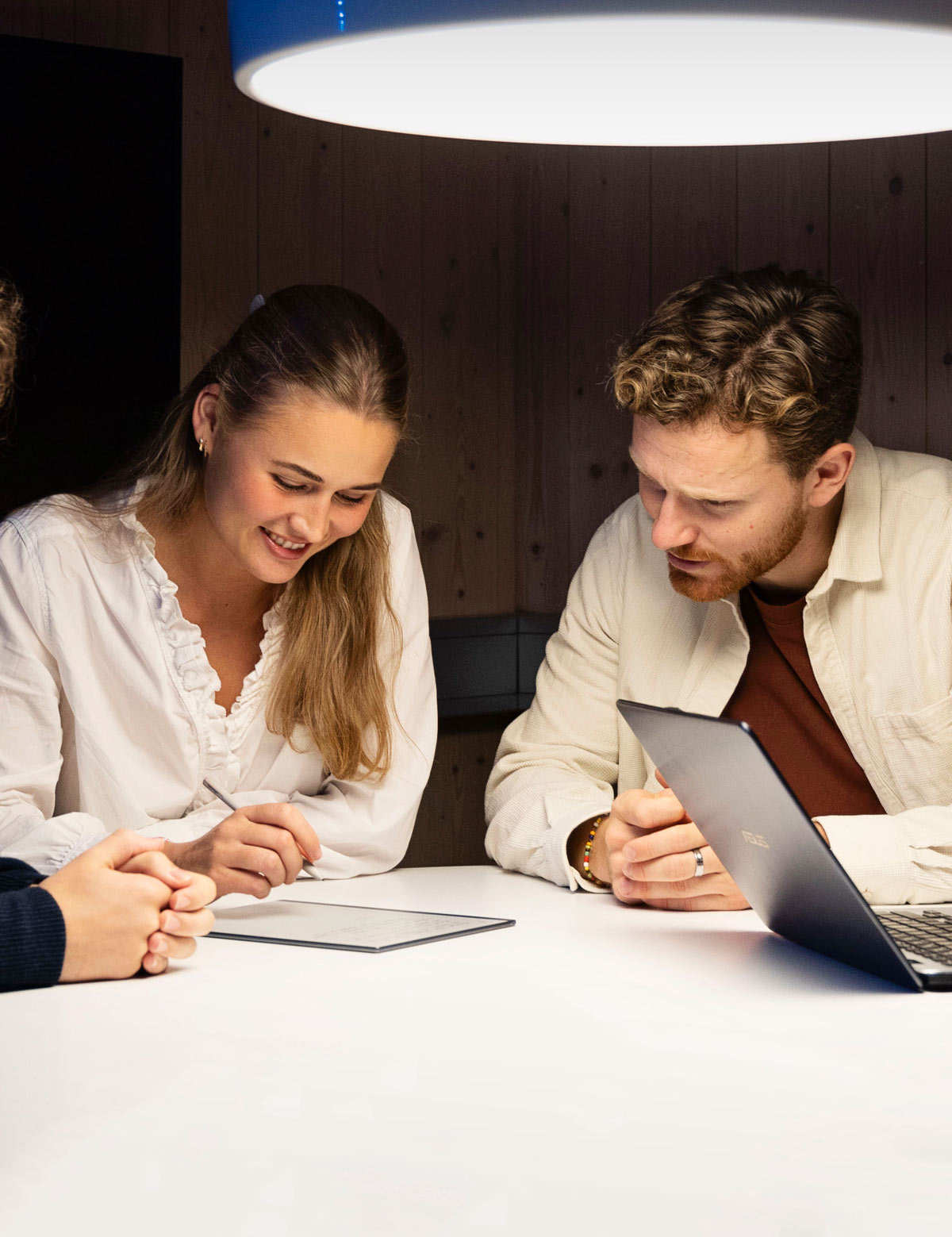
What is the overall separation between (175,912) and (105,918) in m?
0.06

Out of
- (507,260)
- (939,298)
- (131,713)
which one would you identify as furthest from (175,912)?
(507,260)

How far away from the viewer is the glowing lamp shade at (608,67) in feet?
2.70

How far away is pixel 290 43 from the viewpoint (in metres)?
0.90

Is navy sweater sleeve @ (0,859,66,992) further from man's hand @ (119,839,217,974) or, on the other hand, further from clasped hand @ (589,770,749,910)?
clasped hand @ (589,770,749,910)

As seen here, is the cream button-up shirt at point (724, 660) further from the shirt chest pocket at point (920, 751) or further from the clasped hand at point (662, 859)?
the clasped hand at point (662, 859)

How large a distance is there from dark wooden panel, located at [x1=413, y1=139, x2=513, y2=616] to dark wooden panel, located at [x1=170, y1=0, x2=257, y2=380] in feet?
1.68

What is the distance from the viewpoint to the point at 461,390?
356cm

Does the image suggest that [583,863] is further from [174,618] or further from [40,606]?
[40,606]

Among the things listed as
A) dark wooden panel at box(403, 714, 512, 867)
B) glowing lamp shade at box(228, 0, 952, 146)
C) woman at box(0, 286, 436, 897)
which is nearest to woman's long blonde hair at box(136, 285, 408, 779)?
woman at box(0, 286, 436, 897)

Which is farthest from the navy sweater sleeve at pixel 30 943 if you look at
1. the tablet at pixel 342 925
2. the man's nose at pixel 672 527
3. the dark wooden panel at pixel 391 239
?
the dark wooden panel at pixel 391 239

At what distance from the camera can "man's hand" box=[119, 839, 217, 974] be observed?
115 centimetres

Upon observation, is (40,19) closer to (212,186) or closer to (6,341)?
(212,186)

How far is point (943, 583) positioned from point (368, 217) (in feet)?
6.62

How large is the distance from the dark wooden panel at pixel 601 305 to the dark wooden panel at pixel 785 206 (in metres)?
0.36
